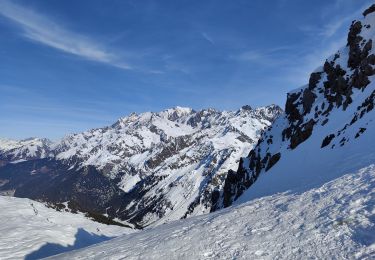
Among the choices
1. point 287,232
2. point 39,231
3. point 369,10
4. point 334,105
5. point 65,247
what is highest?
point 369,10

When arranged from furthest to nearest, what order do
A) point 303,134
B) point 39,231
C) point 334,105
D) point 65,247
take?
point 303,134 → point 334,105 → point 39,231 → point 65,247

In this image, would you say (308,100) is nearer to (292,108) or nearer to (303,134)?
(292,108)

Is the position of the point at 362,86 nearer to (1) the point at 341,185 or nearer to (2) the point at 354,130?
(2) the point at 354,130

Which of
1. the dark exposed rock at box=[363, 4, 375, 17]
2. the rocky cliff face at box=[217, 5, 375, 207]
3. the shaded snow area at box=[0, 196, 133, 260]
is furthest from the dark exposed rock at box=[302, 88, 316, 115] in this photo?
the shaded snow area at box=[0, 196, 133, 260]

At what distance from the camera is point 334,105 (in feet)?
276

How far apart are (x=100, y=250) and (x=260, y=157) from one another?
98.9 metres

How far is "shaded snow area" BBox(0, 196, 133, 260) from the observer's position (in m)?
28.6

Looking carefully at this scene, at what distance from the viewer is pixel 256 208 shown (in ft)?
72.5

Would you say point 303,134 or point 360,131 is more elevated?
point 303,134

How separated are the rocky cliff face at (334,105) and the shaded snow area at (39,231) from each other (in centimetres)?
2766

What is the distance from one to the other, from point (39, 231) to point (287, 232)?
75.0 feet

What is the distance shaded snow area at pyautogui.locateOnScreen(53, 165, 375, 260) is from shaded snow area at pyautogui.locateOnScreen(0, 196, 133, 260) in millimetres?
8636

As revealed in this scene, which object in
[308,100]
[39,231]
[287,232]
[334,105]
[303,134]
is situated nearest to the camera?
[287,232]

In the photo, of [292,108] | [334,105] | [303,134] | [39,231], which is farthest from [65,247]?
[292,108]
